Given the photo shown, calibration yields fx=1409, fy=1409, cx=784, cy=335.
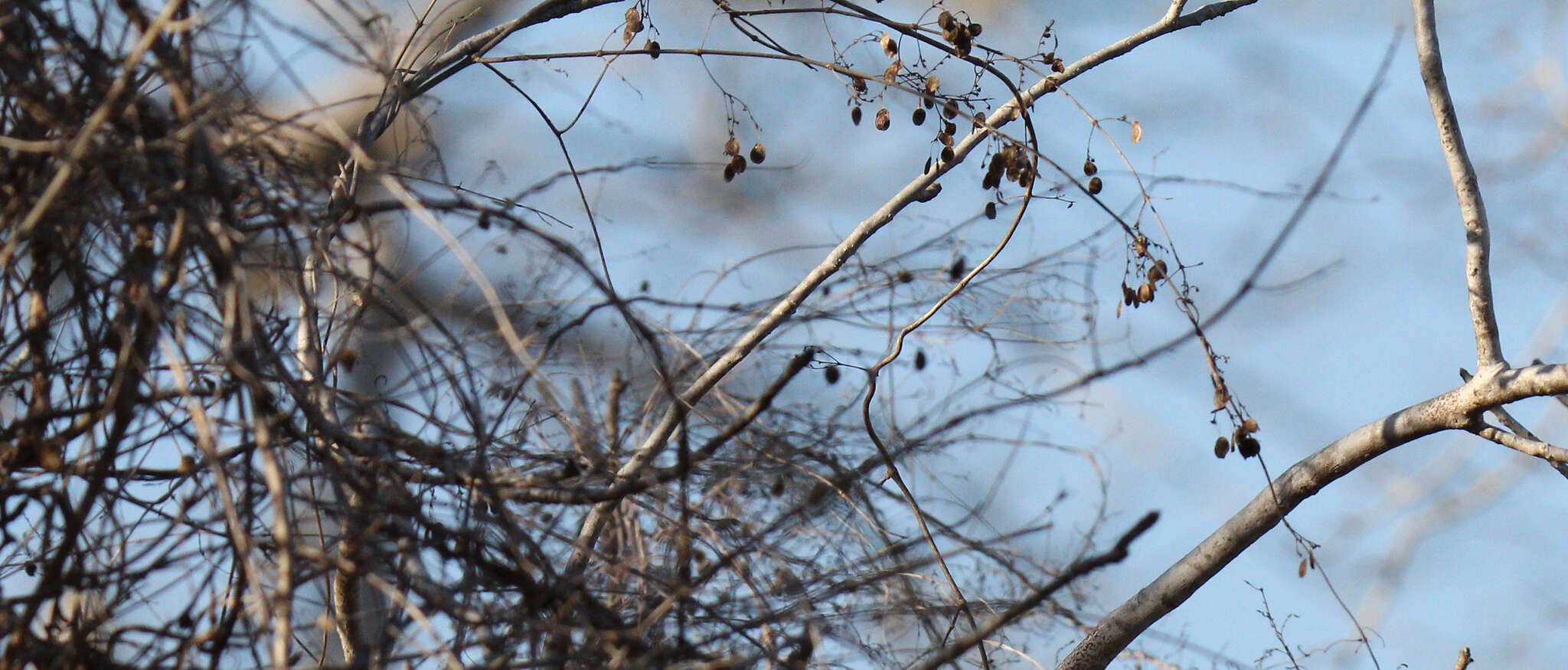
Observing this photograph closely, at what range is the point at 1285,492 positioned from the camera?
213 centimetres

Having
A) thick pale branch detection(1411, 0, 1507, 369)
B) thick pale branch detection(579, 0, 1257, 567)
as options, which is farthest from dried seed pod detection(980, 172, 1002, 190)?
thick pale branch detection(1411, 0, 1507, 369)

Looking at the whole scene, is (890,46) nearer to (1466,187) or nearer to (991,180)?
(991,180)

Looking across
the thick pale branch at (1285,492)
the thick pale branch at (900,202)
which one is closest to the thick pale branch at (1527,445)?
the thick pale branch at (1285,492)

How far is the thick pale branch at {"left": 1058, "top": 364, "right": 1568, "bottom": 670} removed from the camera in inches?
82.0

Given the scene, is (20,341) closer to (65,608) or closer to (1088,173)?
(65,608)

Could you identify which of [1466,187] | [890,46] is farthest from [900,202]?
[1466,187]

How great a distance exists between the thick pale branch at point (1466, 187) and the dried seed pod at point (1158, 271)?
0.56m

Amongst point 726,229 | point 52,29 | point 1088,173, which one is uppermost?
point 726,229

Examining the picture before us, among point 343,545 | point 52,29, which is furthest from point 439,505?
point 52,29

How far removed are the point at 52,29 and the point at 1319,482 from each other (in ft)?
5.79

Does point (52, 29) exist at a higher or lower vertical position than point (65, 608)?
higher

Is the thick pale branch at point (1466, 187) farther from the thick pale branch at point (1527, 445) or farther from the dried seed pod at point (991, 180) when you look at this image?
the dried seed pod at point (991, 180)

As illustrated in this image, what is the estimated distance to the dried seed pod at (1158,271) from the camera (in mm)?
2016

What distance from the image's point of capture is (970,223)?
2.78 m
